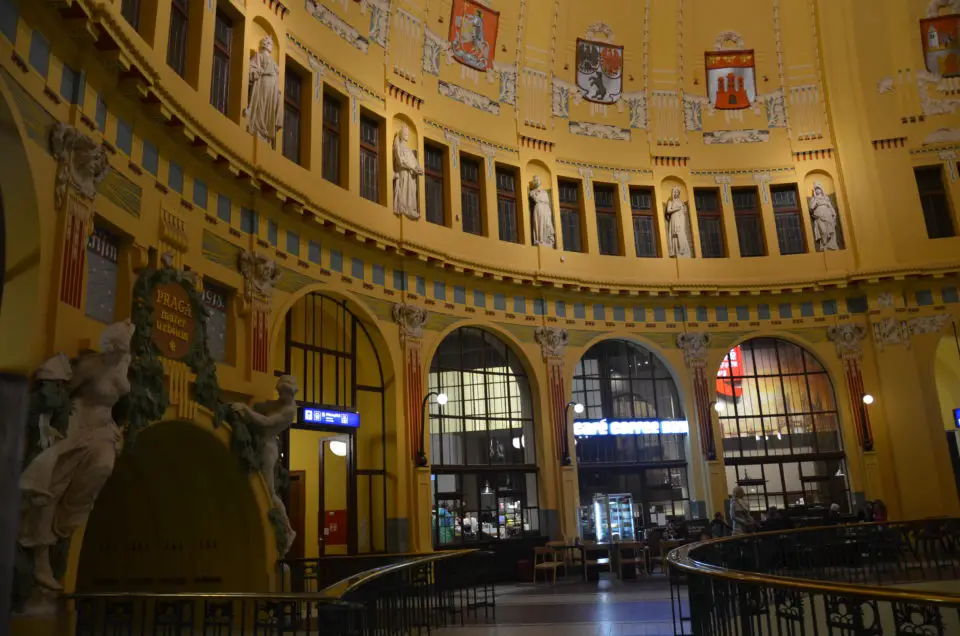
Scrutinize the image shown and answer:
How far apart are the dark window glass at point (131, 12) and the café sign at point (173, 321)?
360 cm

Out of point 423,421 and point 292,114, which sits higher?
point 292,114

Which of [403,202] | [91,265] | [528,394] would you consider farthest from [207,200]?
[528,394]

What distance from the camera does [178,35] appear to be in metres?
12.1

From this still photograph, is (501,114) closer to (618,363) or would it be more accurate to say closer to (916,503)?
(618,363)

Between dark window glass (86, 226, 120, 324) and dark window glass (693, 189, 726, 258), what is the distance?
16.9m

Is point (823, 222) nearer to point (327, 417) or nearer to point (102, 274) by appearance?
point (327, 417)

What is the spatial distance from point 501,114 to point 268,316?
390 inches

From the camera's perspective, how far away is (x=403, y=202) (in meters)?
17.5

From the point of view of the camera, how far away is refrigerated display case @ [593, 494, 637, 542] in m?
19.9

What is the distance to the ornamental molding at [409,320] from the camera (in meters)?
17.1

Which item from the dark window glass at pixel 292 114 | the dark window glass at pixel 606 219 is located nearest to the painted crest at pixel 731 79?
the dark window glass at pixel 606 219

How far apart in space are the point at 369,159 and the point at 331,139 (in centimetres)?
119

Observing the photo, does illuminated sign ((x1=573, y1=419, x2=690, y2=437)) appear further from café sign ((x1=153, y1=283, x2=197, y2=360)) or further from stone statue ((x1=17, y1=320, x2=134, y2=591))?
stone statue ((x1=17, y1=320, x2=134, y2=591))

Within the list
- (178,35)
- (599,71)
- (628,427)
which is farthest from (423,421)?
(599,71)
